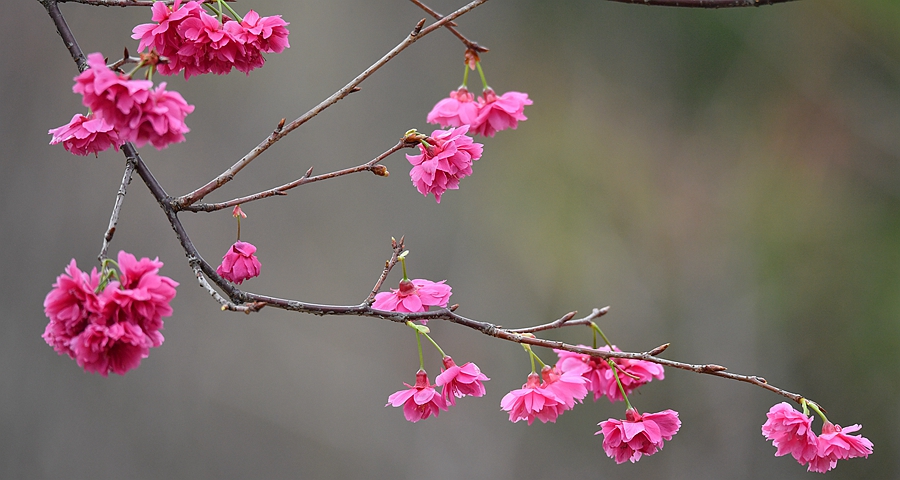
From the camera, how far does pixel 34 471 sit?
7.02 ft

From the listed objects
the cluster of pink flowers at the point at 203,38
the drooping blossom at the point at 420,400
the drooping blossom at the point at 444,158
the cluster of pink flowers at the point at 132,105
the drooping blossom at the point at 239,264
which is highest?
the cluster of pink flowers at the point at 203,38

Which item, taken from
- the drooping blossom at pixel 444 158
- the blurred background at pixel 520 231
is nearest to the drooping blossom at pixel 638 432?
the drooping blossom at pixel 444 158

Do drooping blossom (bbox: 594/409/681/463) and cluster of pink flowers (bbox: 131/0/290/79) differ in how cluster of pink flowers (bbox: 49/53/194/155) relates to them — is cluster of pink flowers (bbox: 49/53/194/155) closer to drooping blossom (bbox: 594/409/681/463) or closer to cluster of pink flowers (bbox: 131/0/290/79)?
cluster of pink flowers (bbox: 131/0/290/79)

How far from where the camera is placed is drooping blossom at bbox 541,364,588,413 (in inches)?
30.0

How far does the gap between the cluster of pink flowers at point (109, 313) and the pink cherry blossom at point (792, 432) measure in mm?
658

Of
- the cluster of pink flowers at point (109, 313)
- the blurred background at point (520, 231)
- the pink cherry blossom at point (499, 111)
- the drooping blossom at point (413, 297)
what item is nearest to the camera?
the cluster of pink flowers at point (109, 313)

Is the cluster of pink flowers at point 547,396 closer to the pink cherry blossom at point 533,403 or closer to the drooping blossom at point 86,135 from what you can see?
the pink cherry blossom at point 533,403

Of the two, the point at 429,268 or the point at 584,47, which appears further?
the point at 584,47

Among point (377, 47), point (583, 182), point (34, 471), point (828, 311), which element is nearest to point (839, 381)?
point (828, 311)

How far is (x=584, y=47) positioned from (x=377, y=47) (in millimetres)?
920

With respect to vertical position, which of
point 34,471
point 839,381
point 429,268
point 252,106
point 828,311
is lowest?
point 839,381

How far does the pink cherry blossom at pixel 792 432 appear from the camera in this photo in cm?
73

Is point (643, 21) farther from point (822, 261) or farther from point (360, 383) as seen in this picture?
point (360, 383)

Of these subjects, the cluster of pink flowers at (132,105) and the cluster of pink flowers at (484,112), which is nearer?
the cluster of pink flowers at (132,105)
